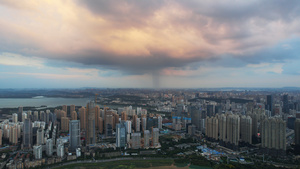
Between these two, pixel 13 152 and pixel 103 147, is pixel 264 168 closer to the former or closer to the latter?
pixel 103 147

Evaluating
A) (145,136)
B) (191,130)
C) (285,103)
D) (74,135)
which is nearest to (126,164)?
(145,136)

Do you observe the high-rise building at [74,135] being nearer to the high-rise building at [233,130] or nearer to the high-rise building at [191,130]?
the high-rise building at [191,130]

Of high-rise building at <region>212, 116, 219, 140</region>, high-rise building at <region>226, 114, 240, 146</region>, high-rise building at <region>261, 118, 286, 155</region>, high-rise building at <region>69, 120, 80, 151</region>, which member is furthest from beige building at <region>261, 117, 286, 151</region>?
high-rise building at <region>69, 120, 80, 151</region>

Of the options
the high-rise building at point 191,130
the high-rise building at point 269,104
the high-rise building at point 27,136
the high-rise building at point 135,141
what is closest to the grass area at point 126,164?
the high-rise building at point 135,141

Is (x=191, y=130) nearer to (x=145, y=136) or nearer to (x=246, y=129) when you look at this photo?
(x=246, y=129)

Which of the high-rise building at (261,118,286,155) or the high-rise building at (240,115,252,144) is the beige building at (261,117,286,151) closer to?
the high-rise building at (261,118,286,155)

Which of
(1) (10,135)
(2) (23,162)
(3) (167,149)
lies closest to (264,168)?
(3) (167,149)

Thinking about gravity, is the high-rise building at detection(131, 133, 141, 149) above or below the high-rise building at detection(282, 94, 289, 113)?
below

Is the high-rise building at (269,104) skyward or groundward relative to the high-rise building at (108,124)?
skyward

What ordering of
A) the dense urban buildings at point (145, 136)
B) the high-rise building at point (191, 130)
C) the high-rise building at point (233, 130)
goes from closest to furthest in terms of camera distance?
the dense urban buildings at point (145, 136) → the high-rise building at point (233, 130) → the high-rise building at point (191, 130)
